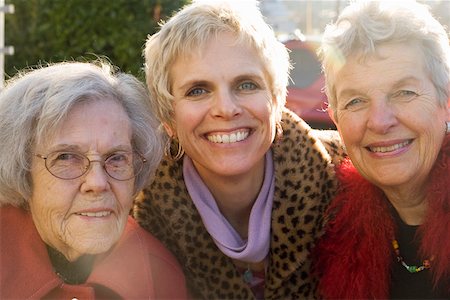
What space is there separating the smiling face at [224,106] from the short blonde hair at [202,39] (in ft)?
0.13

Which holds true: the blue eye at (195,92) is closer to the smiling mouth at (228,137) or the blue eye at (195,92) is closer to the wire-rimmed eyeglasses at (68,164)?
the smiling mouth at (228,137)

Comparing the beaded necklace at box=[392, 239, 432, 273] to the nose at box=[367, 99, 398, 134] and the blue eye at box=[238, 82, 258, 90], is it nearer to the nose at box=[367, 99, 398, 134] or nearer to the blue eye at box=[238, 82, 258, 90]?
the nose at box=[367, 99, 398, 134]

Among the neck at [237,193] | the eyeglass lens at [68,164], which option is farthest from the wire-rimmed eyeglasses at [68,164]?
the neck at [237,193]

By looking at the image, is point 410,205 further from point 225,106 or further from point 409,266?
point 225,106

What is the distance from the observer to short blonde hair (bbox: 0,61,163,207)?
107 inches

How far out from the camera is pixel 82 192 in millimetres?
2752

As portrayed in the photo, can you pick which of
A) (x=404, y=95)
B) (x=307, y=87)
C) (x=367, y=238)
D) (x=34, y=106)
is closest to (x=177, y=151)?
(x=34, y=106)

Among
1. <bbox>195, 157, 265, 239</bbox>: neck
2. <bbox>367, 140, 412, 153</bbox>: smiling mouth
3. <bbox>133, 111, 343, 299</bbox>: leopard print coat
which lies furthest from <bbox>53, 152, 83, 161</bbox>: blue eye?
<bbox>367, 140, 412, 153</bbox>: smiling mouth

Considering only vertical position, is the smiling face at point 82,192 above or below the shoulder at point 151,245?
above

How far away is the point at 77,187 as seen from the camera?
275 cm

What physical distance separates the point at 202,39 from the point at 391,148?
991mm

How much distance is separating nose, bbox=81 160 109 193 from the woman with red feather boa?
3.66ft

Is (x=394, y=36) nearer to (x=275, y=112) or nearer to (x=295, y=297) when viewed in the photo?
(x=275, y=112)

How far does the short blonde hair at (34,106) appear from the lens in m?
2.71
